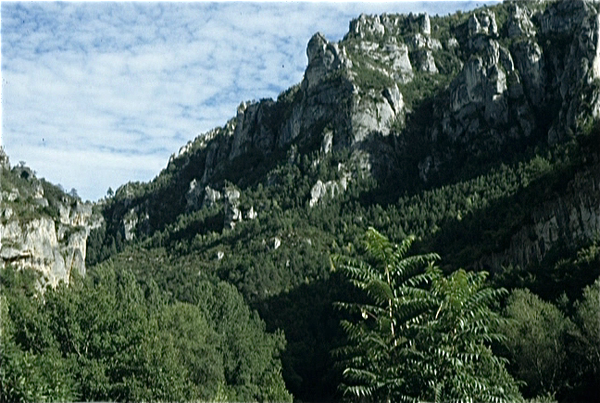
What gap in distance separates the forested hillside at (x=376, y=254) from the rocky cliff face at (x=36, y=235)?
8.40ft

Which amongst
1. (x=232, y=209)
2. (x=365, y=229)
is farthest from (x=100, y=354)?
(x=232, y=209)

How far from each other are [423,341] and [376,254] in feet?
5.02

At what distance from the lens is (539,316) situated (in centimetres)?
3912

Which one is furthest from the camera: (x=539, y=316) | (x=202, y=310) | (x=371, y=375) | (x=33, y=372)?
(x=202, y=310)

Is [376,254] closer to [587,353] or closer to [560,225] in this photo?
[587,353]

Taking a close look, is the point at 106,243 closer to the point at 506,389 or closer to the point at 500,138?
the point at 500,138

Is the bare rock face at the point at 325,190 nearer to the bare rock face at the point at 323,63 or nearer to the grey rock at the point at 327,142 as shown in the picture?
the grey rock at the point at 327,142

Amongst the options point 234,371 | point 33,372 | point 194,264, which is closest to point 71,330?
point 33,372

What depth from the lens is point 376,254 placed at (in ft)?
33.3

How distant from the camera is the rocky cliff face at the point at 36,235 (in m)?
64.7

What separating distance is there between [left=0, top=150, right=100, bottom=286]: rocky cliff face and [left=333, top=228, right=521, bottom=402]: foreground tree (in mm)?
57026

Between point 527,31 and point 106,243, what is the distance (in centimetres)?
12925

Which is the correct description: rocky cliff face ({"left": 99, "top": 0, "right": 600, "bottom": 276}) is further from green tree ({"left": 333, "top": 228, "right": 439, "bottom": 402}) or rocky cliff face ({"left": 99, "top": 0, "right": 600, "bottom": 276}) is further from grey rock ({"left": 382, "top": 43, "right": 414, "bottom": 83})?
green tree ({"left": 333, "top": 228, "right": 439, "bottom": 402})

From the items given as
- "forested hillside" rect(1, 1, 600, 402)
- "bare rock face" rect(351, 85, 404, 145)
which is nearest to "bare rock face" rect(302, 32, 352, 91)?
"forested hillside" rect(1, 1, 600, 402)
